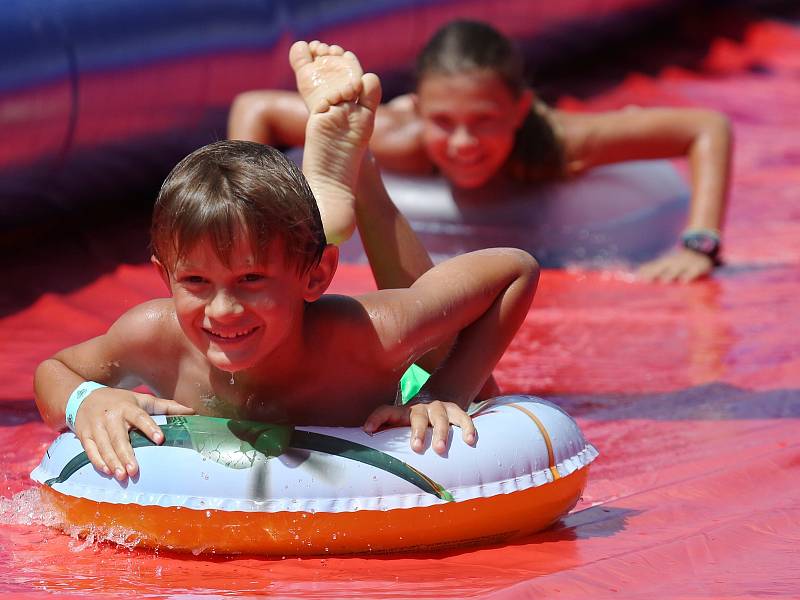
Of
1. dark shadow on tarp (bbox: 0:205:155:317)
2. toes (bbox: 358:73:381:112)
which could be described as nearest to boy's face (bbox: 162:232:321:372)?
toes (bbox: 358:73:381:112)

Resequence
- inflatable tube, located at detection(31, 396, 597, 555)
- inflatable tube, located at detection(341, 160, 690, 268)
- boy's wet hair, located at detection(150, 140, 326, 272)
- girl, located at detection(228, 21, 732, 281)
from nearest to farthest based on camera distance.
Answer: boy's wet hair, located at detection(150, 140, 326, 272), inflatable tube, located at detection(31, 396, 597, 555), girl, located at detection(228, 21, 732, 281), inflatable tube, located at detection(341, 160, 690, 268)

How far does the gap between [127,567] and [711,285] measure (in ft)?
7.87

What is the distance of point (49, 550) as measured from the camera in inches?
84.7

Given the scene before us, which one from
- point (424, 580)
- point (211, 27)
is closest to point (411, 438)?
point (424, 580)

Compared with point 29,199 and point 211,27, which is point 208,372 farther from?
point 211,27

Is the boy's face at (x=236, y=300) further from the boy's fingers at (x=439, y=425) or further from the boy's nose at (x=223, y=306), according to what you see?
the boy's fingers at (x=439, y=425)

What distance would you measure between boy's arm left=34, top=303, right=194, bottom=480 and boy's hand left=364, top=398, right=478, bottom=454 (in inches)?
12.3

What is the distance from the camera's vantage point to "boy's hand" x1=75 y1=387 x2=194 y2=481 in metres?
2.12

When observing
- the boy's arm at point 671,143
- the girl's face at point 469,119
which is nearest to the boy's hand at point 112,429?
the girl's face at point 469,119

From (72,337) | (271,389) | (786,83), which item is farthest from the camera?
(786,83)

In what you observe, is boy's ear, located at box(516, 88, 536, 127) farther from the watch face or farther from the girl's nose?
the watch face

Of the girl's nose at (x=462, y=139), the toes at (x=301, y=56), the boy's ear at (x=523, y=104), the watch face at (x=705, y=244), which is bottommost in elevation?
the watch face at (x=705, y=244)

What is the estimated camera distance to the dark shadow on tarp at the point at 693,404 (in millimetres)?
2941

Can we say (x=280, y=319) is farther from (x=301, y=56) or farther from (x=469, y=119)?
(x=469, y=119)
